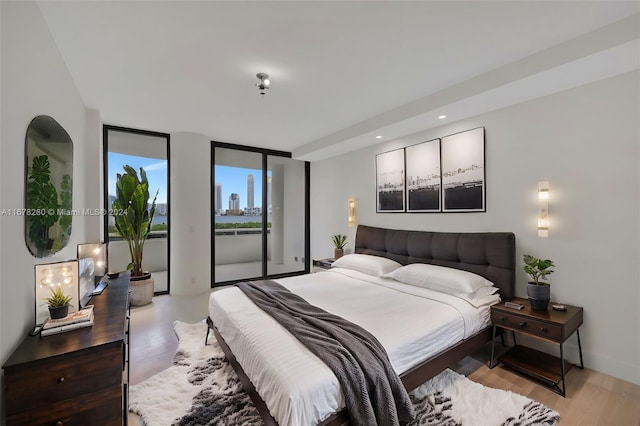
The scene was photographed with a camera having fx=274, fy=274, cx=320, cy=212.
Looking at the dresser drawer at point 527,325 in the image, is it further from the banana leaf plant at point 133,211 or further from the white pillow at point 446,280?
the banana leaf plant at point 133,211

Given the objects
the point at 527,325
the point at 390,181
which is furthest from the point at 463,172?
the point at 527,325

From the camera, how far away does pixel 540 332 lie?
225 cm

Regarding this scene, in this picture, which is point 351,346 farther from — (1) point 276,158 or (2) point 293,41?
(1) point 276,158

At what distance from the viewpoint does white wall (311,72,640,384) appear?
88.1 inches

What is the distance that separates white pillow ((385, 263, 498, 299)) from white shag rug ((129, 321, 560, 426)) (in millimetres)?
741

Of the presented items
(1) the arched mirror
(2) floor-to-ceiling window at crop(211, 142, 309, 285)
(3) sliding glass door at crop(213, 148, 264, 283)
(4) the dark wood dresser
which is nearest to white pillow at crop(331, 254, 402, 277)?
(2) floor-to-ceiling window at crop(211, 142, 309, 285)

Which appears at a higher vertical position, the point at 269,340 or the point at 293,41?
the point at 293,41

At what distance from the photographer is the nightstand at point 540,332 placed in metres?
2.16

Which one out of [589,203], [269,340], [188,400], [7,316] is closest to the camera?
[7,316]

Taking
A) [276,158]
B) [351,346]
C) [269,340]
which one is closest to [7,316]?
[269,340]

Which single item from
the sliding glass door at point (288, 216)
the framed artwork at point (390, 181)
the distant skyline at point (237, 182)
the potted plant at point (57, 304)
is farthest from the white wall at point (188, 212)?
the potted plant at point (57, 304)

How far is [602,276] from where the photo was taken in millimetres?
2357

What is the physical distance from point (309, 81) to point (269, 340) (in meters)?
2.31

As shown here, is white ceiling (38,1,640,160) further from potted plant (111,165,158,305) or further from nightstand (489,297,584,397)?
nightstand (489,297,584,397)
